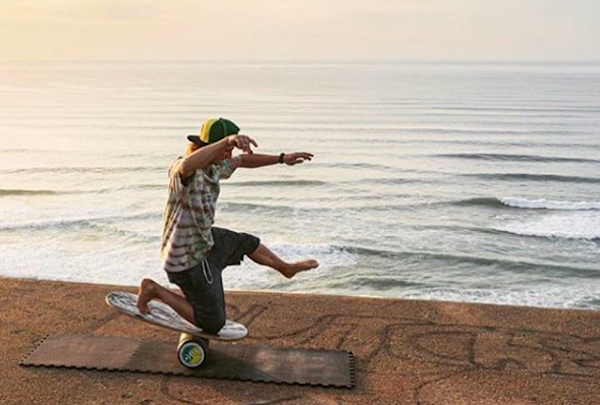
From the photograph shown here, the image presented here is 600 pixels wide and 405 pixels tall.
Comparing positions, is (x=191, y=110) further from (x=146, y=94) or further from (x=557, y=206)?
(x=557, y=206)

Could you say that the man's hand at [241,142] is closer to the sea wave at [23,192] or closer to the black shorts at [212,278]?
the black shorts at [212,278]

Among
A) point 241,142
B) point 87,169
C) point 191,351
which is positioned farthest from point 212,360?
point 87,169

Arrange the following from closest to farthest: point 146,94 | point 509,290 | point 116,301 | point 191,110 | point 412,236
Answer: point 116,301 → point 509,290 → point 412,236 → point 191,110 → point 146,94

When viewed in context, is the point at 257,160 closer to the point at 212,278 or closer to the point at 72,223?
the point at 212,278

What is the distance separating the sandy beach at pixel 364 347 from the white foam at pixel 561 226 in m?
12.2

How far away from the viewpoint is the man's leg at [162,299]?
6980 millimetres

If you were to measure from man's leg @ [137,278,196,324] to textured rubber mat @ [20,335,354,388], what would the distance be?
633 mm

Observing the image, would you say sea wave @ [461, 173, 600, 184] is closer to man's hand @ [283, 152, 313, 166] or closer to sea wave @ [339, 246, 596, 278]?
sea wave @ [339, 246, 596, 278]

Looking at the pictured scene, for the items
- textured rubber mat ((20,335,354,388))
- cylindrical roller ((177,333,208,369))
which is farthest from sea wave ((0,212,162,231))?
cylindrical roller ((177,333,208,369))

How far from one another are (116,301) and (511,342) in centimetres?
434

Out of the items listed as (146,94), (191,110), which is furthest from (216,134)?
(146,94)

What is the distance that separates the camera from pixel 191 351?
7266mm

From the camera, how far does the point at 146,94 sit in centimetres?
8025

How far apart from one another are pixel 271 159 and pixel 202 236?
3.05ft
